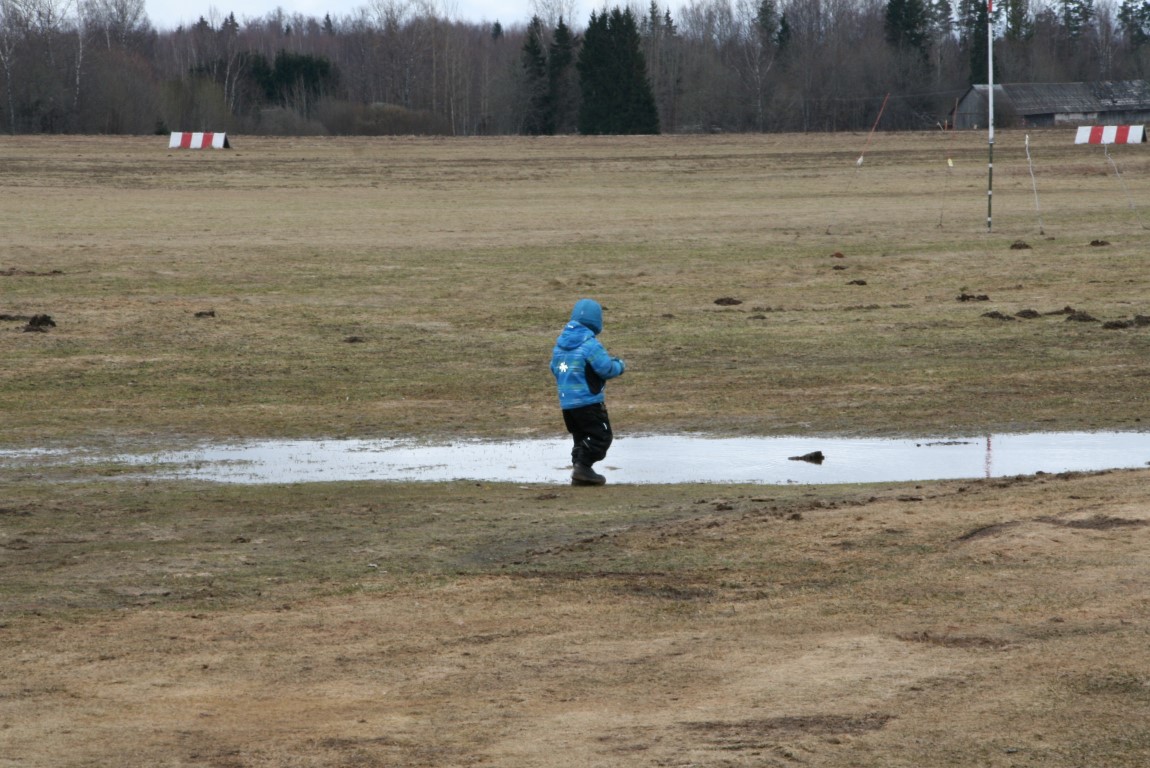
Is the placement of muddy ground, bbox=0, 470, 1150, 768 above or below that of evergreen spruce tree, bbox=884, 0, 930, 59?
below

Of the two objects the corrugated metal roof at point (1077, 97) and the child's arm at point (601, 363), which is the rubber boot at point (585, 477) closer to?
the child's arm at point (601, 363)

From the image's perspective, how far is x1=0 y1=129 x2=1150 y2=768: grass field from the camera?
562 cm

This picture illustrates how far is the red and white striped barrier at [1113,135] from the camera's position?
40656mm

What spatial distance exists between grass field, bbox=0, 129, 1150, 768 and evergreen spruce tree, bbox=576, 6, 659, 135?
2347 inches

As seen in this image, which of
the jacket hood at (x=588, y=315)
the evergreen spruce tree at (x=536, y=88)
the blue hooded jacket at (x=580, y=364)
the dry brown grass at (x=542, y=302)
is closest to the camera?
the blue hooded jacket at (x=580, y=364)

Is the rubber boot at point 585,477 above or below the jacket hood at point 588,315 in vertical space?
below

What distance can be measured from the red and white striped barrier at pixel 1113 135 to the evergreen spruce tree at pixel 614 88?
46.6m

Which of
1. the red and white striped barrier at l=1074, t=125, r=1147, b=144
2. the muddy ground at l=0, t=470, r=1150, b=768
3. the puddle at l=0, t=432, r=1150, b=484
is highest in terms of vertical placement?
the red and white striped barrier at l=1074, t=125, r=1147, b=144

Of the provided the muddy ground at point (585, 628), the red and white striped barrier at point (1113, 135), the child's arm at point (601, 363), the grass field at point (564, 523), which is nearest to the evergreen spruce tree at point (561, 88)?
the red and white striped barrier at point (1113, 135)

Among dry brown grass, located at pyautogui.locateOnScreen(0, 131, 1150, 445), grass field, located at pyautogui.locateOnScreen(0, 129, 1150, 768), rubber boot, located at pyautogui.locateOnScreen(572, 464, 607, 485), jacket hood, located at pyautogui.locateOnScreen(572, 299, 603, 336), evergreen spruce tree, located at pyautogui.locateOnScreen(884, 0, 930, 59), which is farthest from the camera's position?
evergreen spruce tree, located at pyautogui.locateOnScreen(884, 0, 930, 59)

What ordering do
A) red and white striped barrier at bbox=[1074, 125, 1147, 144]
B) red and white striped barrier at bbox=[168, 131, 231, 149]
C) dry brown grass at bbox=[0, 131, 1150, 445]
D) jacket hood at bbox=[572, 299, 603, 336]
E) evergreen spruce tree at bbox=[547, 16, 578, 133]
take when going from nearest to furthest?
jacket hood at bbox=[572, 299, 603, 336]
dry brown grass at bbox=[0, 131, 1150, 445]
red and white striped barrier at bbox=[1074, 125, 1147, 144]
red and white striped barrier at bbox=[168, 131, 231, 149]
evergreen spruce tree at bbox=[547, 16, 578, 133]

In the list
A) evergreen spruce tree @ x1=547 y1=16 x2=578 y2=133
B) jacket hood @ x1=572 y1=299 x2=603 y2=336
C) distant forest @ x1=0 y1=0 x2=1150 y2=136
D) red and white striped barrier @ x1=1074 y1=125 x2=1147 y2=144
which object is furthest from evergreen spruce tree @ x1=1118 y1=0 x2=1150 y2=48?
jacket hood @ x1=572 y1=299 x2=603 y2=336

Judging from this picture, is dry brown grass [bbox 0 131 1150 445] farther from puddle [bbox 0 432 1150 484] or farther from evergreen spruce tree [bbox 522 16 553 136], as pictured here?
evergreen spruce tree [bbox 522 16 553 136]

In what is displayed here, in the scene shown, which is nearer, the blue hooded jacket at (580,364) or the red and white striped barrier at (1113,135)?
the blue hooded jacket at (580,364)
